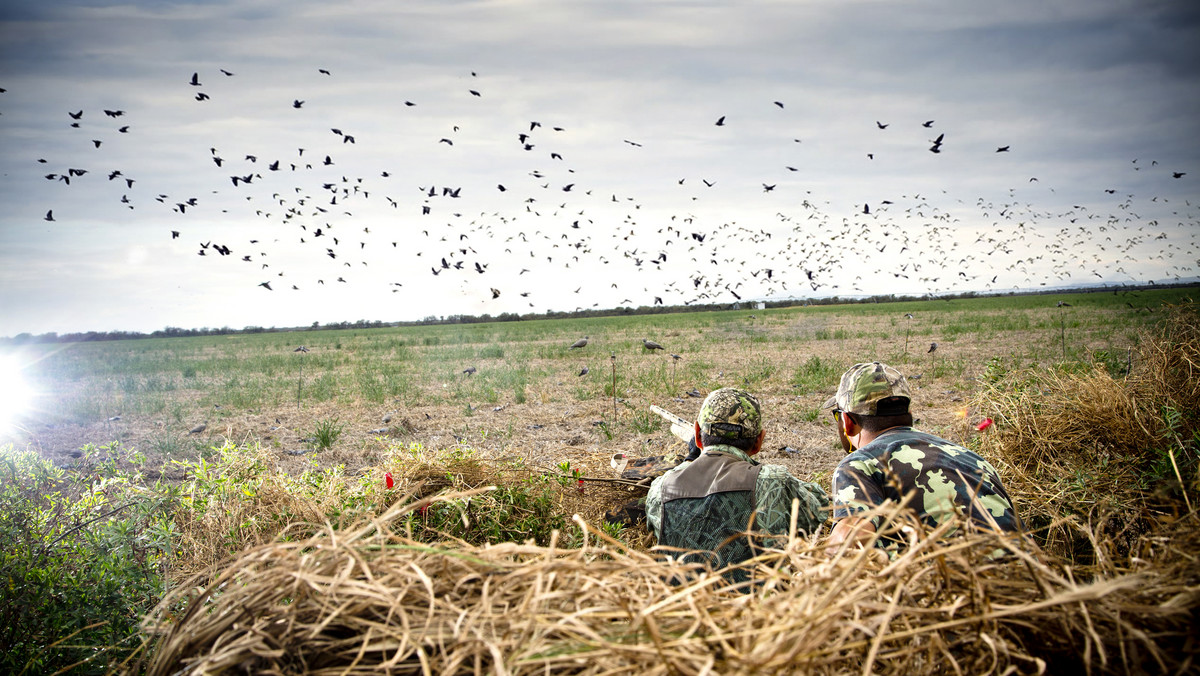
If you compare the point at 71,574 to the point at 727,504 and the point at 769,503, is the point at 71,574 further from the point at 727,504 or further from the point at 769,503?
the point at 769,503

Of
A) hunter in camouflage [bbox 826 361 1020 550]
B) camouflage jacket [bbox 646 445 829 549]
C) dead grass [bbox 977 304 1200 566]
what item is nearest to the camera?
hunter in camouflage [bbox 826 361 1020 550]

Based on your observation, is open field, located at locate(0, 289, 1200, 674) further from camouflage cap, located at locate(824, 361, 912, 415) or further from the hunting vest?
camouflage cap, located at locate(824, 361, 912, 415)

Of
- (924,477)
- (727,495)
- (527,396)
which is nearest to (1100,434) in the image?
(924,477)

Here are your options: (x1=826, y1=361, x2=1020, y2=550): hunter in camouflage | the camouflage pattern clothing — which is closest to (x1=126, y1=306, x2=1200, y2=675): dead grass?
(x1=826, y1=361, x2=1020, y2=550): hunter in camouflage

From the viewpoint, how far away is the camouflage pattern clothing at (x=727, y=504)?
3213mm

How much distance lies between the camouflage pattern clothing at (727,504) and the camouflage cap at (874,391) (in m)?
0.52

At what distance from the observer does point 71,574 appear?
3225mm

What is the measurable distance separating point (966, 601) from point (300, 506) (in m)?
4.50

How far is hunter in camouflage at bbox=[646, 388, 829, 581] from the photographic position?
3225 millimetres

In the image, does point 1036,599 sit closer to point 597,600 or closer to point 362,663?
point 597,600

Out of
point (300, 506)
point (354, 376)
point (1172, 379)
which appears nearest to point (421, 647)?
point (300, 506)

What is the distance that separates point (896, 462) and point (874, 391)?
0.44m

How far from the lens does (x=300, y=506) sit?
15.0 feet

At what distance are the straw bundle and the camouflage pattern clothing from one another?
6.43ft
